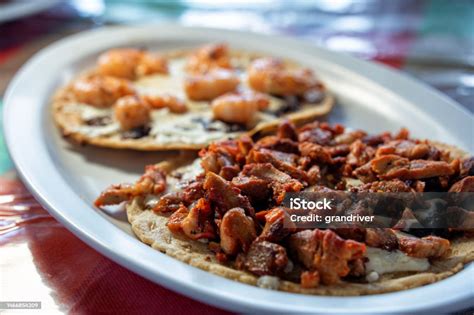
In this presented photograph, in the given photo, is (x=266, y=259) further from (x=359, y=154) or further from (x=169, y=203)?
→ (x=359, y=154)

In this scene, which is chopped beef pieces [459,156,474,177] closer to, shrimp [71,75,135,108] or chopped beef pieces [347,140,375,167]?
chopped beef pieces [347,140,375,167]

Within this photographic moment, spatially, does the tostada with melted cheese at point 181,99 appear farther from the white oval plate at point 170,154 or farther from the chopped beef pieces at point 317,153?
the chopped beef pieces at point 317,153

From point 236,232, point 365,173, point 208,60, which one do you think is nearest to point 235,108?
point 208,60

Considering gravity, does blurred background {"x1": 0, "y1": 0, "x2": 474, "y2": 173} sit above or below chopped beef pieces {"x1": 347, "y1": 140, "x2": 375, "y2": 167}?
above

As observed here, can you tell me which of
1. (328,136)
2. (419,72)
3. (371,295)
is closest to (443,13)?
(419,72)

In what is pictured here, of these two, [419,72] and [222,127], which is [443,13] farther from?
[222,127]

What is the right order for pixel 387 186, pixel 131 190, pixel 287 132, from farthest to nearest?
pixel 287 132
pixel 131 190
pixel 387 186

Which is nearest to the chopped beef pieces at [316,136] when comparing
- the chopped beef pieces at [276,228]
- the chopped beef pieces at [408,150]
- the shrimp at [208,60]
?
the chopped beef pieces at [408,150]

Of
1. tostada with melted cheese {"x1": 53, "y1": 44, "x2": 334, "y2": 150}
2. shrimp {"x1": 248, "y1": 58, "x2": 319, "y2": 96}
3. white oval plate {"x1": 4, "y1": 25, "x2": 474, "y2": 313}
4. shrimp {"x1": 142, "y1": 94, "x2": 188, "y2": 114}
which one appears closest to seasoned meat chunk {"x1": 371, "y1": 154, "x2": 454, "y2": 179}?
white oval plate {"x1": 4, "y1": 25, "x2": 474, "y2": 313}
